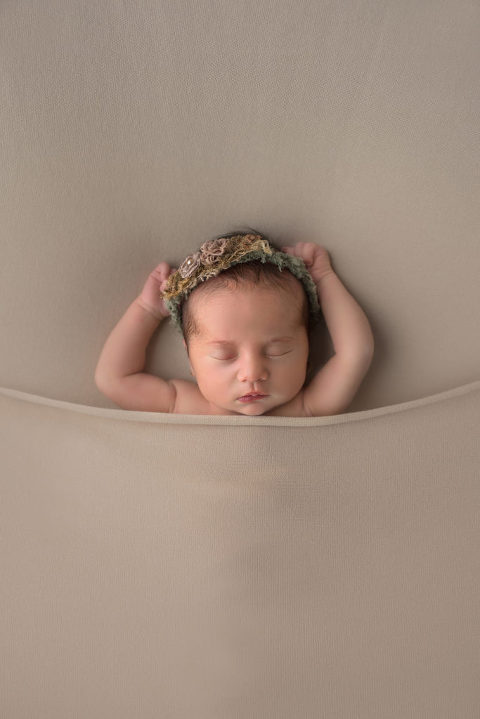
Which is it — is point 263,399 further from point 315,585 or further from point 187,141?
point 187,141

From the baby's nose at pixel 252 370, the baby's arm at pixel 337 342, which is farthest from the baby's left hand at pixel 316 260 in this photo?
the baby's nose at pixel 252 370

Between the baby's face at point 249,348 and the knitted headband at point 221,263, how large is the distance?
0.12ft

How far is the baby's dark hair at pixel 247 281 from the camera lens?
4.01 feet

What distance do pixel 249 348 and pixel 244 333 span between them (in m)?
0.02

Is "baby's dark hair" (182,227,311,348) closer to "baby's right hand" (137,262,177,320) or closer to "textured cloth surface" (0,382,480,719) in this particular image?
"baby's right hand" (137,262,177,320)

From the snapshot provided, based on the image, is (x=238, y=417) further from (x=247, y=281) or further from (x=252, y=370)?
(x=247, y=281)

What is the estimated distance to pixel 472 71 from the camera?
3.89 ft

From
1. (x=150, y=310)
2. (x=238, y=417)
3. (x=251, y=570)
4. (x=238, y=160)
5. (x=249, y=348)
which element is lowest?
(x=251, y=570)

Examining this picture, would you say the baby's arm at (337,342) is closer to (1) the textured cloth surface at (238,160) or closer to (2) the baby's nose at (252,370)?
(1) the textured cloth surface at (238,160)

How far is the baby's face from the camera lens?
119 cm

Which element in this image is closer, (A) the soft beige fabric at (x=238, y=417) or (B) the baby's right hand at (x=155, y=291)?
(A) the soft beige fabric at (x=238, y=417)

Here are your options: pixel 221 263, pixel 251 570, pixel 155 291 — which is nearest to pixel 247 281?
pixel 221 263

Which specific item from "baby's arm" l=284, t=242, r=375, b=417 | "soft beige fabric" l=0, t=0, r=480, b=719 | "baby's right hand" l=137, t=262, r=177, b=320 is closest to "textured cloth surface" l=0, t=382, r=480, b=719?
"soft beige fabric" l=0, t=0, r=480, b=719

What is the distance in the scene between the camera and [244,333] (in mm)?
1193
